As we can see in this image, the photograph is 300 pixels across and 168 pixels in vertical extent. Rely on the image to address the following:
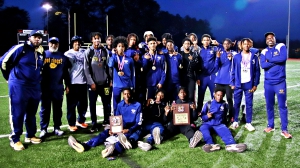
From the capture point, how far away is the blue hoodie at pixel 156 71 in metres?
5.96

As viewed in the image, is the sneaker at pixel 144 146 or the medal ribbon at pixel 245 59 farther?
the medal ribbon at pixel 245 59

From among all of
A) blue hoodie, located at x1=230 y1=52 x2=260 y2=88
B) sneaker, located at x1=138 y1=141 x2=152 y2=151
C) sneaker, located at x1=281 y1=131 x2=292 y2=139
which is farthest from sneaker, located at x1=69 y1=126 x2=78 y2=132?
sneaker, located at x1=281 y1=131 x2=292 y2=139

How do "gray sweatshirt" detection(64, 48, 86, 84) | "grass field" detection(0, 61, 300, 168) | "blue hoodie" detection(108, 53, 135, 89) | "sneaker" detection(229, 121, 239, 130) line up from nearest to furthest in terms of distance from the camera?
"grass field" detection(0, 61, 300, 168) → "blue hoodie" detection(108, 53, 135, 89) → "gray sweatshirt" detection(64, 48, 86, 84) → "sneaker" detection(229, 121, 239, 130)

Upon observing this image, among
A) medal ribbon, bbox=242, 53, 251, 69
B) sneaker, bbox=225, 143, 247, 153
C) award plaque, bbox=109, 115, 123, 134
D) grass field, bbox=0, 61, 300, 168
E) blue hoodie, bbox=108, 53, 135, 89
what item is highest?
medal ribbon, bbox=242, 53, 251, 69

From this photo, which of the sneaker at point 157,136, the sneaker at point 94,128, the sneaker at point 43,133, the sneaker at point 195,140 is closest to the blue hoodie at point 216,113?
the sneaker at point 195,140

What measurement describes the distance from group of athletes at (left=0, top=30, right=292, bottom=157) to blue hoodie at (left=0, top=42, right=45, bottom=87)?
1 cm

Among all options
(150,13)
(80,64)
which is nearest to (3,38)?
(150,13)

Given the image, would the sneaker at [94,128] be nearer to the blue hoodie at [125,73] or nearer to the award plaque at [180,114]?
the blue hoodie at [125,73]

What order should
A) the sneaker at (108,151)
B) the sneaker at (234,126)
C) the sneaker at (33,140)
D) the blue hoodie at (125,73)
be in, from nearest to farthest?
the sneaker at (108,151), the sneaker at (33,140), the blue hoodie at (125,73), the sneaker at (234,126)

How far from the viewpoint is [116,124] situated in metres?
5.04

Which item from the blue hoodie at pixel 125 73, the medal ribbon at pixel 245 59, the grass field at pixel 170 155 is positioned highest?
the medal ribbon at pixel 245 59

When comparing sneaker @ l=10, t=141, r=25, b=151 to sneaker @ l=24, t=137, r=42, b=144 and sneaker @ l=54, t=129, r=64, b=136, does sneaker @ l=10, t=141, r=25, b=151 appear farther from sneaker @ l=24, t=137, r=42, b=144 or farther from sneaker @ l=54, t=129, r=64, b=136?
sneaker @ l=54, t=129, r=64, b=136

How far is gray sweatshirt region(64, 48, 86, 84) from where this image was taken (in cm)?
576

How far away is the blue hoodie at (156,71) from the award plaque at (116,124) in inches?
50.0
